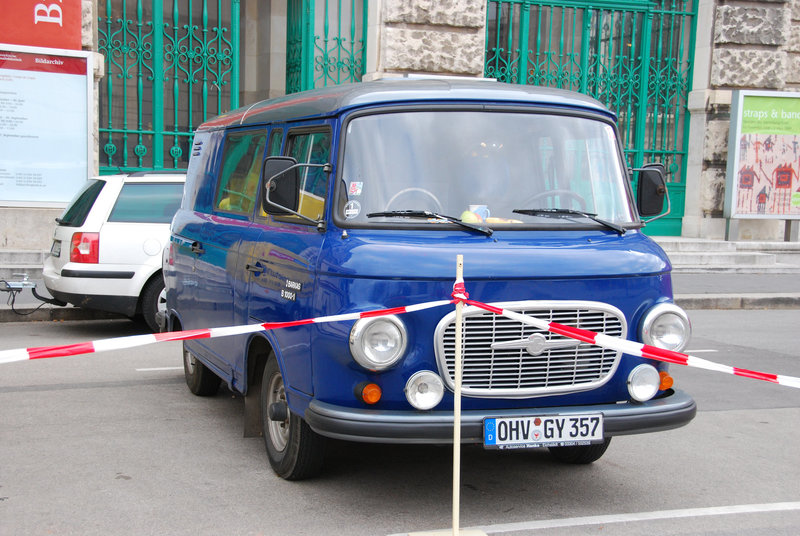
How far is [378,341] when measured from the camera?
4469 millimetres

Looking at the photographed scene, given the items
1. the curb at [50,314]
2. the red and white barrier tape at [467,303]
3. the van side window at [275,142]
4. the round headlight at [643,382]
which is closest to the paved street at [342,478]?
the round headlight at [643,382]

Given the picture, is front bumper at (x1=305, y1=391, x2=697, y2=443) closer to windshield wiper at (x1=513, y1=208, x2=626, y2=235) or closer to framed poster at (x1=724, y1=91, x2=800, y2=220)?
windshield wiper at (x1=513, y1=208, x2=626, y2=235)

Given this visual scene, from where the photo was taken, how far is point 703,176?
57.3ft

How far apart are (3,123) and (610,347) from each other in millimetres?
10914

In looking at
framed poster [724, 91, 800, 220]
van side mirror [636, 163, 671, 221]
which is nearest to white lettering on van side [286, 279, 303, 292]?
van side mirror [636, 163, 671, 221]

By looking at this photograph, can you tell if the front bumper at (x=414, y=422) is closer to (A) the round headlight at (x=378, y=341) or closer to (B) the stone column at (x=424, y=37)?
(A) the round headlight at (x=378, y=341)

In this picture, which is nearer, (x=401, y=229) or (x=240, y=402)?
(x=401, y=229)

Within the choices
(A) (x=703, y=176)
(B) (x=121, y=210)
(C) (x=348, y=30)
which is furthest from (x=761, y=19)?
(B) (x=121, y=210)

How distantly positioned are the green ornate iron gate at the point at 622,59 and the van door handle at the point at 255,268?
459 inches

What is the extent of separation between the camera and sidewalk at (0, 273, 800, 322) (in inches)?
428

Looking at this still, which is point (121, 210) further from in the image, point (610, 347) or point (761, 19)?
point (761, 19)

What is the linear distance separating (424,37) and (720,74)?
567cm

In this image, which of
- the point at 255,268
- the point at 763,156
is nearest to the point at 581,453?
the point at 255,268

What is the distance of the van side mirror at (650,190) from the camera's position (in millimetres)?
5742
